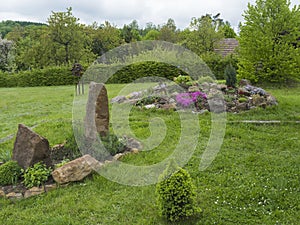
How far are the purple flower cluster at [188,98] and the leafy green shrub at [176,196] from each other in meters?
5.02

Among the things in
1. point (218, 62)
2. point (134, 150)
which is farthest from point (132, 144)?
point (218, 62)

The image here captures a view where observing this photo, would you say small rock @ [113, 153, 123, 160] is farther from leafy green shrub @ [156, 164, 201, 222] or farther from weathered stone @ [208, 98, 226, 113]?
weathered stone @ [208, 98, 226, 113]

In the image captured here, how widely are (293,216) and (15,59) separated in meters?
28.7

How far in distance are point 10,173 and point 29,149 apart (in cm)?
40

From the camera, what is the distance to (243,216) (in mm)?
3066

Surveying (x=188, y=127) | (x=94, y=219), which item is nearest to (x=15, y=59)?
(x=188, y=127)

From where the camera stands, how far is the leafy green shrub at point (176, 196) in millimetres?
2918

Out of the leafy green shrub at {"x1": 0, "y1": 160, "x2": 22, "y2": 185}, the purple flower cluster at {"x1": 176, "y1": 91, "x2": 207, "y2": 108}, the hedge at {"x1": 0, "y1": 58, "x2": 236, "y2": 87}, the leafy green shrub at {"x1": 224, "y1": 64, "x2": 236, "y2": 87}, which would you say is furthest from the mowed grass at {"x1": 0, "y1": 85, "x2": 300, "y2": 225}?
the hedge at {"x1": 0, "y1": 58, "x2": 236, "y2": 87}

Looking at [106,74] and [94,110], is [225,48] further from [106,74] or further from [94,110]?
[94,110]

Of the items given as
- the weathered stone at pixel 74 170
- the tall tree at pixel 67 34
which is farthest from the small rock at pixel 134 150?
the tall tree at pixel 67 34

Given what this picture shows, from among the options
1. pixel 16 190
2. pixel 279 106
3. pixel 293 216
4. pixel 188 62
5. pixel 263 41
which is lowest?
pixel 16 190

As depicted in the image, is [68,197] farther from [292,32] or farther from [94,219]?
[292,32]

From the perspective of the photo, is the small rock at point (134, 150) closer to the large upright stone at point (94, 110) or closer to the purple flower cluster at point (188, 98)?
the large upright stone at point (94, 110)

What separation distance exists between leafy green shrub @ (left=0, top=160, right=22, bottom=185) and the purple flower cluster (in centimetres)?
486
